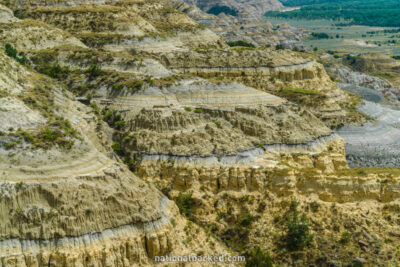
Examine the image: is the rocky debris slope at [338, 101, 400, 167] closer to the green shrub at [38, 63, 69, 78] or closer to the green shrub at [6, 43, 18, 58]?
the green shrub at [38, 63, 69, 78]

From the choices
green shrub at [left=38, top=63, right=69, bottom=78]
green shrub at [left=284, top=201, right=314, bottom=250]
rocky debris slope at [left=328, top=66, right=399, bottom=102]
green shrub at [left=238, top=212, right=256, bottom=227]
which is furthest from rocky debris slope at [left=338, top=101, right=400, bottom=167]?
green shrub at [left=38, top=63, right=69, bottom=78]

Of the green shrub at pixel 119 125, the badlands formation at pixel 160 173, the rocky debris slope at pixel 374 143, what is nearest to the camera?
the badlands formation at pixel 160 173

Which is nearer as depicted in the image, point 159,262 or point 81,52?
point 159,262

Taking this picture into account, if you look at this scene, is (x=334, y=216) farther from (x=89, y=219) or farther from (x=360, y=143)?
(x=360, y=143)

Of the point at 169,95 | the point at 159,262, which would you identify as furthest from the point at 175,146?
the point at 159,262

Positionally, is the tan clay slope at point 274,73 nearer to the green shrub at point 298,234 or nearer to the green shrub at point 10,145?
the green shrub at point 298,234

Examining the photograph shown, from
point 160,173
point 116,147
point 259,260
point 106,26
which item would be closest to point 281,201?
point 259,260

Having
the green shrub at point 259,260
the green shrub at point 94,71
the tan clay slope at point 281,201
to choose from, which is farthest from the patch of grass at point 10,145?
the green shrub at point 94,71
